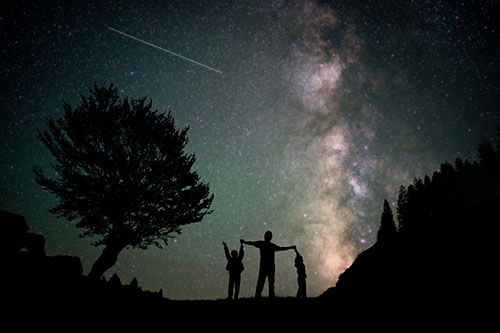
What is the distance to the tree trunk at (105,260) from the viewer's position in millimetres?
13062

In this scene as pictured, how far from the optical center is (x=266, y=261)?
6945mm

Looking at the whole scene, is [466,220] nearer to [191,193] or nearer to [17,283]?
[17,283]

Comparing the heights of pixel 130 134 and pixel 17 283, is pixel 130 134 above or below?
above

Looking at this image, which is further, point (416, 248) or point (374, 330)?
point (416, 248)

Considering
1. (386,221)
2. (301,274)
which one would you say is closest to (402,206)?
(386,221)

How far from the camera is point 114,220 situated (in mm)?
14180

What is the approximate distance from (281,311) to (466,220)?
5118 millimetres

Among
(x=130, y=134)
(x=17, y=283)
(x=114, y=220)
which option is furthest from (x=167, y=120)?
(x=17, y=283)

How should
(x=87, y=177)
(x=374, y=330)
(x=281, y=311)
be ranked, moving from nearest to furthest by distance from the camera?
1. (x=374, y=330)
2. (x=281, y=311)
3. (x=87, y=177)

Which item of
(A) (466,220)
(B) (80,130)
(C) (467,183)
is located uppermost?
(C) (467,183)

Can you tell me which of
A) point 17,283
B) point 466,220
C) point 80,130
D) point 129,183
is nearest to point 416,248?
point 466,220

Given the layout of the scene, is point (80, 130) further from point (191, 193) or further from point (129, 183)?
point (191, 193)

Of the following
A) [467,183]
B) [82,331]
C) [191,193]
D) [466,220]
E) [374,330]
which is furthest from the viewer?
[467,183]

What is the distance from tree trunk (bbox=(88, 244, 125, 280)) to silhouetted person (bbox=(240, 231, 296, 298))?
36.3 feet
